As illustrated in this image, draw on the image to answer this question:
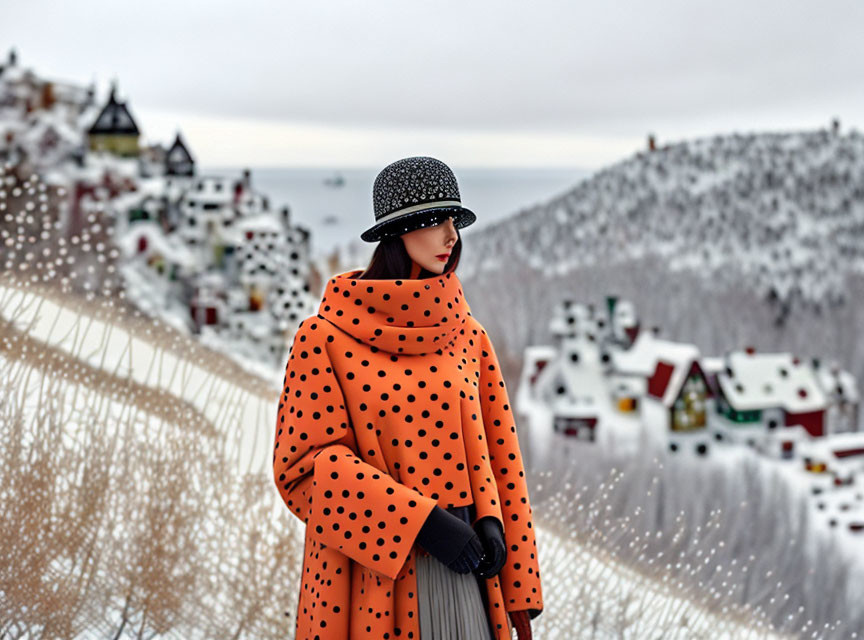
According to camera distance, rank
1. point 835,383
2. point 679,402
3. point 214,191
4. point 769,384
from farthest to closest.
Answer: point 835,383, point 769,384, point 679,402, point 214,191

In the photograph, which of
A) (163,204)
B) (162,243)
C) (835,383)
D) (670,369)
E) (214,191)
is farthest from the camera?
(835,383)

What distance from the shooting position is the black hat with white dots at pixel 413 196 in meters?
2.10

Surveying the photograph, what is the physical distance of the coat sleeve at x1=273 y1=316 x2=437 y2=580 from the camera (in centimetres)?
201

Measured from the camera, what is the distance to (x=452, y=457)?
7.09 feet

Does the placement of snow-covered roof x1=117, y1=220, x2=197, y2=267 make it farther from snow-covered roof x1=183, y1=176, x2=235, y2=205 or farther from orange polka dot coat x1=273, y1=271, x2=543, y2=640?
orange polka dot coat x1=273, y1=271, x2=543, y2=640

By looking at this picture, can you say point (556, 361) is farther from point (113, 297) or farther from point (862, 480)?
point (113, 297)

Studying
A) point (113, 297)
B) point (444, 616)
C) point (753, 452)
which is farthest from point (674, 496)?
point (444, 616)

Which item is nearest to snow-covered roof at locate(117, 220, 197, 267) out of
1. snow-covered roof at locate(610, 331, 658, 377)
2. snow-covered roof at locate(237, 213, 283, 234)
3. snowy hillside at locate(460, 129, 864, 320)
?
snow-covered roof at locate(237, 213, 283, 234)

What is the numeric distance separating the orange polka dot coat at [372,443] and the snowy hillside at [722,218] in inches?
1437

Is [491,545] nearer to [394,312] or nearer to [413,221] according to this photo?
[394,312]

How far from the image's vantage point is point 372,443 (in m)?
2.11

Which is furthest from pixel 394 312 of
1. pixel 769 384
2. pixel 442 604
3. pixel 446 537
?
pixel 769 384

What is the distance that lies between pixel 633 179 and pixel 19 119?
1679 inches

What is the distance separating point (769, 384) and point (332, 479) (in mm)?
19324
